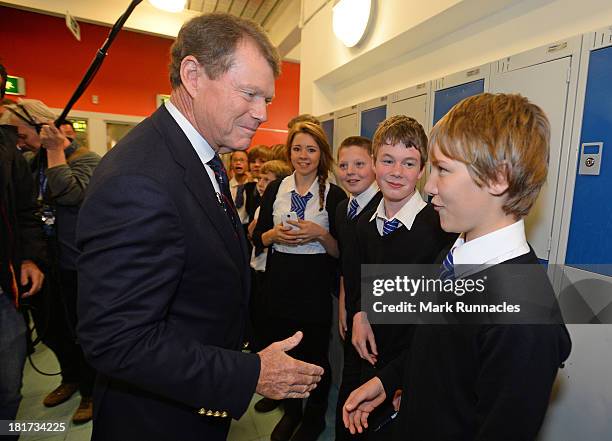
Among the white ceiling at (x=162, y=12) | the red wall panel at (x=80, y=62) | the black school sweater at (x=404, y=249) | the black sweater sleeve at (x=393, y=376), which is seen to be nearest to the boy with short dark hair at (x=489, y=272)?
the black sweater sleeve at (x=393, y=376)

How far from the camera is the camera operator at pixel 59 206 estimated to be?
5.96ft

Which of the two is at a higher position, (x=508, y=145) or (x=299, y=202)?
(x=508, y=145)

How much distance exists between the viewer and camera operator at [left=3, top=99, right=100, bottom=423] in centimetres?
182

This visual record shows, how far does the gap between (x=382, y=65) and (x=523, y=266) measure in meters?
2.25

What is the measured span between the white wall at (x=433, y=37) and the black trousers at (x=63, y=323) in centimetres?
243

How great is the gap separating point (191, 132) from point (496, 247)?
78 cm

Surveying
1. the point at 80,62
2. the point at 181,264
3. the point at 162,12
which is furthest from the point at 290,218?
the point at 80,62

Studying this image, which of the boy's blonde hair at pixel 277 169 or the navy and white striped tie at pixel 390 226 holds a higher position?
the boy's blonde hair at pixel 277 169

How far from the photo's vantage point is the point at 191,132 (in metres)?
0.87

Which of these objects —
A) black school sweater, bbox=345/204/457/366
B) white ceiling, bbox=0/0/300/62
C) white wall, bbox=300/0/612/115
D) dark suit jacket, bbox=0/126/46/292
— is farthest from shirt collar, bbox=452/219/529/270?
white ceiling, bbox=0/0/300/62

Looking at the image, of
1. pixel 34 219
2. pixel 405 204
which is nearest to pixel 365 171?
pixel 405 204

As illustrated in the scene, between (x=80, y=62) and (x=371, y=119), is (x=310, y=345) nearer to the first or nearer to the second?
(x=371, y=119)

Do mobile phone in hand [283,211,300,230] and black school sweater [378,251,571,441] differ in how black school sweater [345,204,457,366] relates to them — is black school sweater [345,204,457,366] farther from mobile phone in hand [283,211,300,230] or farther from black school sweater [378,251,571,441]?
mobile phone in hand [283,211,300,230]

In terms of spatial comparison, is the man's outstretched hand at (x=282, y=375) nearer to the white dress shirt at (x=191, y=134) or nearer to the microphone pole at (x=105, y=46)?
the white dress shirt at (x=191, y=134)
